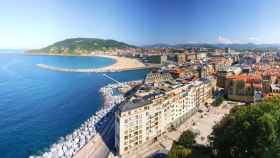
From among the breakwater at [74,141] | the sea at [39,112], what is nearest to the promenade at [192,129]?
the breakwater at [74,141]

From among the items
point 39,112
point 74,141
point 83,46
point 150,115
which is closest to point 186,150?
point 150,115

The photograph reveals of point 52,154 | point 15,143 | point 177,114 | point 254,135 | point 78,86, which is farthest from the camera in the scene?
point 78,86

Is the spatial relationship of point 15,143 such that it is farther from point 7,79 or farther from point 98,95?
point 7,79

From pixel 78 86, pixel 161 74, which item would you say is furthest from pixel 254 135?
pixel 78 86

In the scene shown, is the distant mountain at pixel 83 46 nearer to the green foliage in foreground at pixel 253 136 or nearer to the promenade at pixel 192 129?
the promenade at pixel 192 129

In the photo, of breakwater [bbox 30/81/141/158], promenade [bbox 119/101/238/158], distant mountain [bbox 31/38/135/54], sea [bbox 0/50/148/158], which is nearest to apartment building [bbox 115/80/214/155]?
promenade [bbox 119/101/238/158]

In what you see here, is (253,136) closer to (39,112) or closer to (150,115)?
(150,115)
